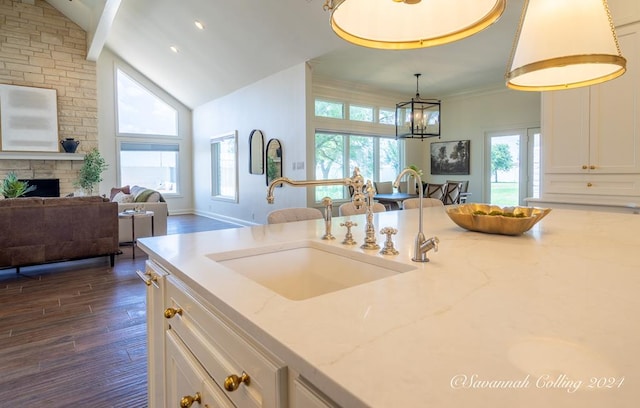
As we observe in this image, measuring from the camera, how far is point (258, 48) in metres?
5.93

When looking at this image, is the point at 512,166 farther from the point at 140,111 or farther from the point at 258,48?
the point at 140,111

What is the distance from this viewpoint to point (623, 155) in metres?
3.11

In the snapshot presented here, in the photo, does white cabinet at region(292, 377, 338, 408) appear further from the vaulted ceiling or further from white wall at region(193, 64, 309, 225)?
white wall at region(193, 64, 309, 225)

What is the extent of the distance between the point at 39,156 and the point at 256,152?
4.67 metres

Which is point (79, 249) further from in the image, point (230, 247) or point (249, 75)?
point (249, 75)

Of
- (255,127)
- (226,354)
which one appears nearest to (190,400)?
(226,354)

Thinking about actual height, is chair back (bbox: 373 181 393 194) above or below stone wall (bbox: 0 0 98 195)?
below

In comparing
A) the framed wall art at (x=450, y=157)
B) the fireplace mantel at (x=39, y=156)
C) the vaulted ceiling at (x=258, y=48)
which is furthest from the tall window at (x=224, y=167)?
the framed wall art at (x=450, y=157)

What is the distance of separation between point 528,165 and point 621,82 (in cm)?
453

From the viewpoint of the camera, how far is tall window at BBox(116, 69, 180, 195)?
905 centimetres

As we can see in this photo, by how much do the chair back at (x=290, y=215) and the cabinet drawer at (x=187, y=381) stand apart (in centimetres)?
109

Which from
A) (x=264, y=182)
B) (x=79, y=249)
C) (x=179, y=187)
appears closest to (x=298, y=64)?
(x=264, y=182)

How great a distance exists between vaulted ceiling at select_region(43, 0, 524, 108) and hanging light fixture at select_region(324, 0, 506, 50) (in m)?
3.67

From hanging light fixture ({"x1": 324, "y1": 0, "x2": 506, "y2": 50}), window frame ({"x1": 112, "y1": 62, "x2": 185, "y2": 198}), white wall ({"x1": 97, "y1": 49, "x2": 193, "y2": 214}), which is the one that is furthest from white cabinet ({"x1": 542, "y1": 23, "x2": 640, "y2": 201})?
white wall ({"x1": 97, "y1": 49, "x2": 193, "y2": 214})
